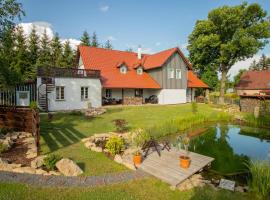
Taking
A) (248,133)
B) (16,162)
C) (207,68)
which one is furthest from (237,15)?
(16,162)

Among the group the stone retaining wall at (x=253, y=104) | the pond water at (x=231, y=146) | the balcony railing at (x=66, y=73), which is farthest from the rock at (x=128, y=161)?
the stone retaining wall at (x=253, y=104)

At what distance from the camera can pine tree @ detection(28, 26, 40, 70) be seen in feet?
129

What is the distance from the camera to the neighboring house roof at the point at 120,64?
2545cm

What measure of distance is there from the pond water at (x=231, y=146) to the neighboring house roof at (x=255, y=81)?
1162 inches

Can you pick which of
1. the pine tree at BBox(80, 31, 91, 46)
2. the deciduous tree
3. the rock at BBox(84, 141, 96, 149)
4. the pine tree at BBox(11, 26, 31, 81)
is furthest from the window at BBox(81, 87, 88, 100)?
the pine tree at BBox(80, 31, 91, 46)

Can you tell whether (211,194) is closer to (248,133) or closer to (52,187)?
(52,187)

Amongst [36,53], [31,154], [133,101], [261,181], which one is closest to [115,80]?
[133,101]

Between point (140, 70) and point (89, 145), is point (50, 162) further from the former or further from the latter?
point (140, 70)

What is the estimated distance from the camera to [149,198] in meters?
5.16

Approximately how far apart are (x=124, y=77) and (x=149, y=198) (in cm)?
2250

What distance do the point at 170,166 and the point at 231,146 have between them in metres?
6.25

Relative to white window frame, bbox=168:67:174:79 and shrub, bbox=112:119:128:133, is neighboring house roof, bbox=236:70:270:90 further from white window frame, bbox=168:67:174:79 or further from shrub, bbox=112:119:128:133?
shrub, bbox=112:119:128:133

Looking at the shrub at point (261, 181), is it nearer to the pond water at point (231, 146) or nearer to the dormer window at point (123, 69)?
the pond water at point (231, 146)

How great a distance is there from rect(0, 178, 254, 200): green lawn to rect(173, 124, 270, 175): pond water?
240cm
